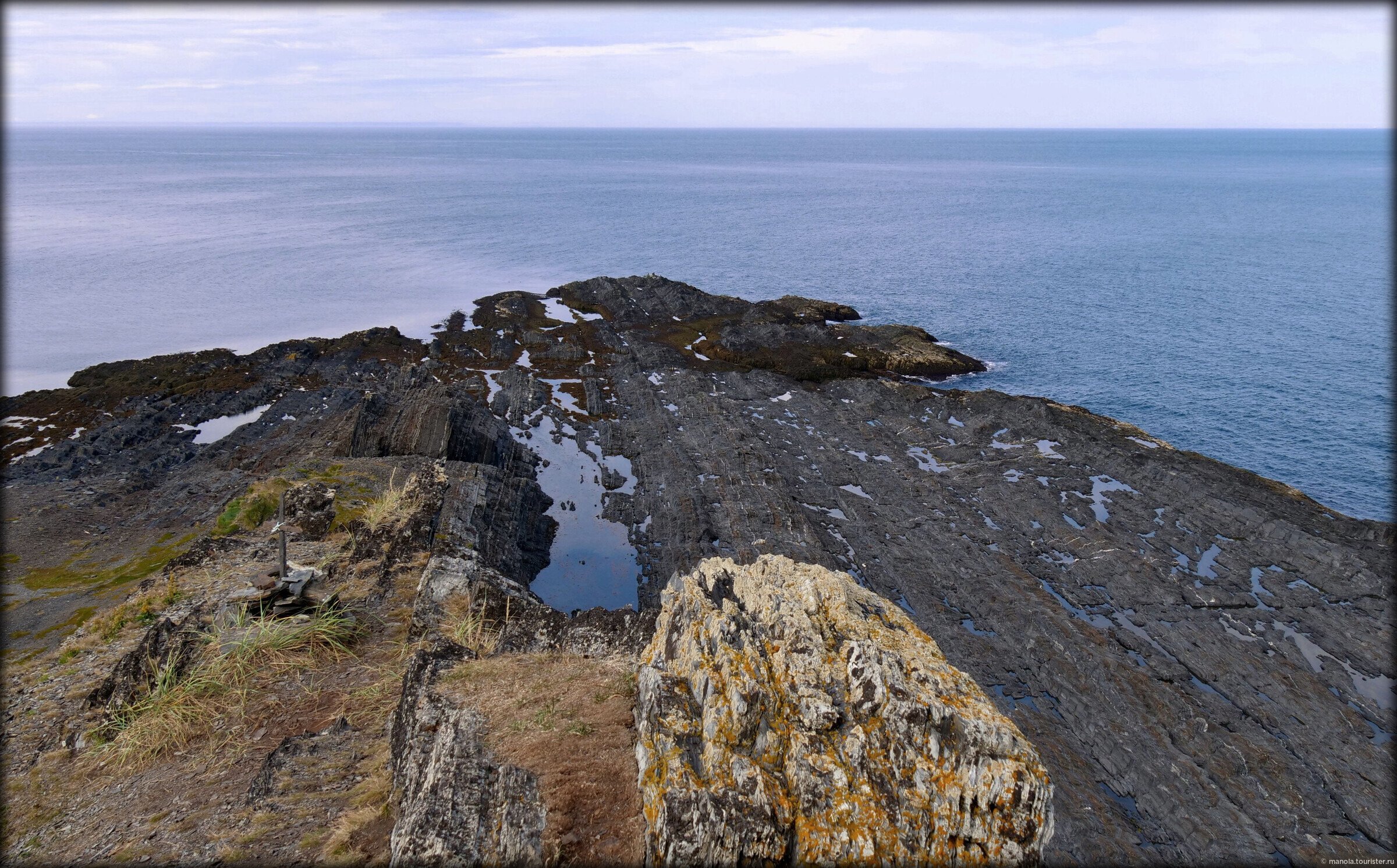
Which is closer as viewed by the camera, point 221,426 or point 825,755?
point 825,755

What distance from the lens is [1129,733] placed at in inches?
763

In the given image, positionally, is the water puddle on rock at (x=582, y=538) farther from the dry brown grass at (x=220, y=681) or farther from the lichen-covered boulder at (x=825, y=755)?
the lichen-covered boulder at (x=825, y=755)

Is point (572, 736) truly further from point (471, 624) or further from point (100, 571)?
point (100, 571)

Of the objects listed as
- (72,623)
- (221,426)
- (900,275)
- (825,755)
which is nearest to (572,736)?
(825,755)

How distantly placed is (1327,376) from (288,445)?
67.7 metres

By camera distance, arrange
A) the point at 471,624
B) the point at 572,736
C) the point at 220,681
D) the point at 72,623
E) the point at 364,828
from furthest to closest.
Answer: the point at 72,623 → the point at 471,624 → the point at 220,681 → the point at 572,736 → the point at 364,828

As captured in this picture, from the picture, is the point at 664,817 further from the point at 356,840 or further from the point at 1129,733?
the point at 1129,733

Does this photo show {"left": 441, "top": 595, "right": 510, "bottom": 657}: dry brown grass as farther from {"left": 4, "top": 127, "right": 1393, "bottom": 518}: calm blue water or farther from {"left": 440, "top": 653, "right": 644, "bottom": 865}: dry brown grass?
{"left": 4, "top": 127, "right": 1393, "bottom": 518}: calm blue water

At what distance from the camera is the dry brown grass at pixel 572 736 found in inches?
361

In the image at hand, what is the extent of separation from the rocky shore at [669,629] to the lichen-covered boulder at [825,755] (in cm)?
5

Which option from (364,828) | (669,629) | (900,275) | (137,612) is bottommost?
(364,828)

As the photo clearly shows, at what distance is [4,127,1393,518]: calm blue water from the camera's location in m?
46.0

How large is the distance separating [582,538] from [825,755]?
889 inches

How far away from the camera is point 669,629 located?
12.9 metres
